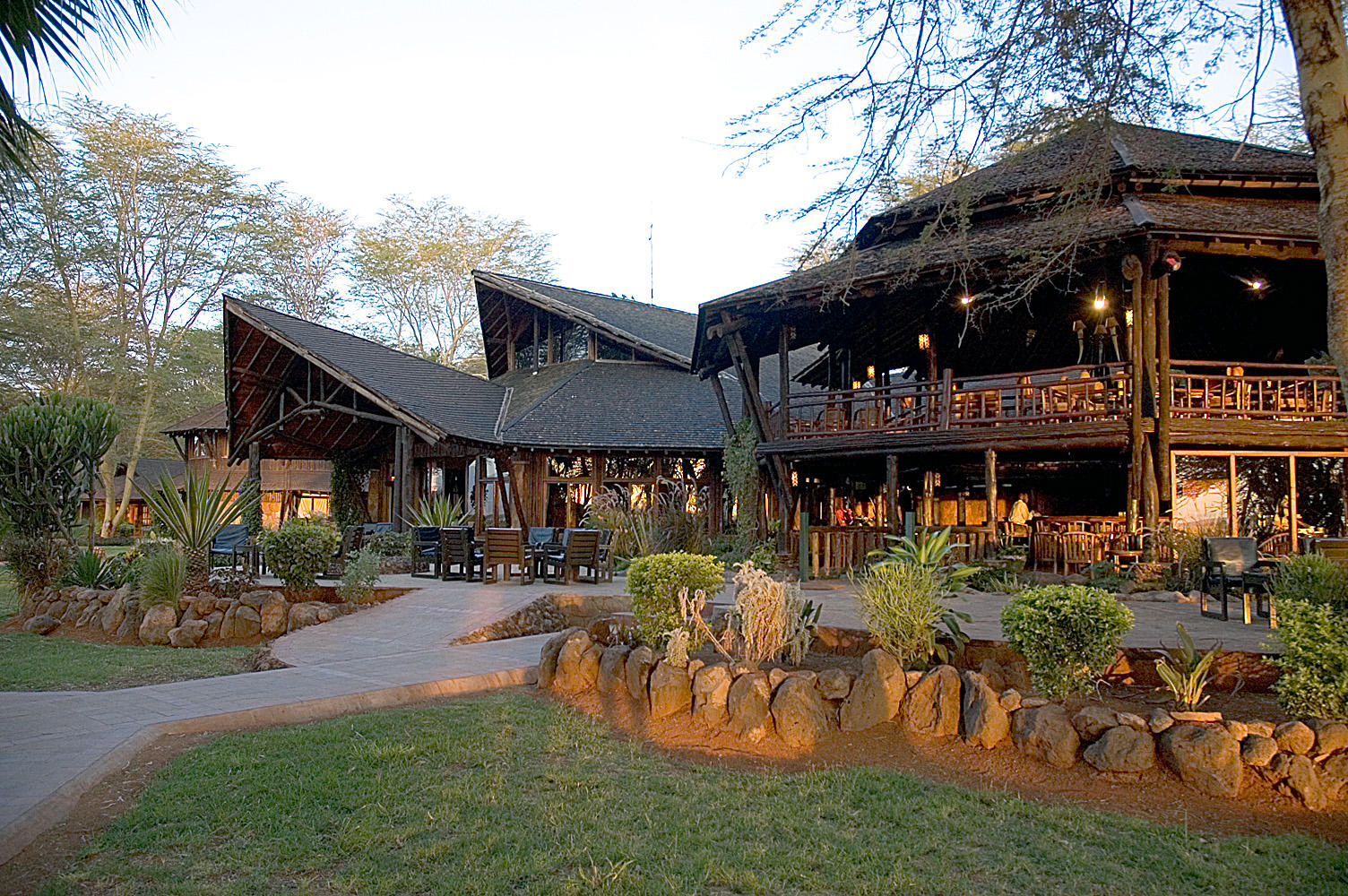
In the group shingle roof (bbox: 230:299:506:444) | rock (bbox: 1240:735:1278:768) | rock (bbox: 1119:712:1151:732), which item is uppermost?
shingle roof (bbox: 230:299:506:444)

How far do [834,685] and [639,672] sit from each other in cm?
140

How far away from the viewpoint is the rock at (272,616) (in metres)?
11.2

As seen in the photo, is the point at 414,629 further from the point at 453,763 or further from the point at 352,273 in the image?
the point at 352,273

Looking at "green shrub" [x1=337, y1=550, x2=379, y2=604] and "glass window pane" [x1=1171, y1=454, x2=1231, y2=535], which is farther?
"glass window pane" [x1=1171, y1=454, x2=1231, y2=535]

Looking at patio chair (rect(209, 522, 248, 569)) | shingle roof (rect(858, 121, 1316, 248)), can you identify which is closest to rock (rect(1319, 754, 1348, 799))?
shingle roof (rect(858, 121, 1316, 248))

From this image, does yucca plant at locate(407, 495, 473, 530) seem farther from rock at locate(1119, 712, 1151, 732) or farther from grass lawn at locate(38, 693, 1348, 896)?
rock at locate(1119, 712, 1151, 732)

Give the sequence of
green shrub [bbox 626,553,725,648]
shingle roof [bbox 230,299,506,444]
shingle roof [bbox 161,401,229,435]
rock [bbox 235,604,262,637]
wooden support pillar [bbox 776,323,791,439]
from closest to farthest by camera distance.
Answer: green shrub [bbox 626,553,725,648]
rock [bbox 235,604,262,637]
wooden support pillar [bbox 776,323,791,439]
shingle roof [bbox 230,299,506,444]
shingle roof [bbox 161,401,229,435]

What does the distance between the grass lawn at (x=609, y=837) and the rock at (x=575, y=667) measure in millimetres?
1570

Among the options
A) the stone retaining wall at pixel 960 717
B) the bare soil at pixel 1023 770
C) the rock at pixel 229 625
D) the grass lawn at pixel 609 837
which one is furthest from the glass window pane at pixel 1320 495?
the rock at pixel 229 625

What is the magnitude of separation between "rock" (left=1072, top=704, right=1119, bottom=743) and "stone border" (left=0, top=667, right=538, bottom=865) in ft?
14.0

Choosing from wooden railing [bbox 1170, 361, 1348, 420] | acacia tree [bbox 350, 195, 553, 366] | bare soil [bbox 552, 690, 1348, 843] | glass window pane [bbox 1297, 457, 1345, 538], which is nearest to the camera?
bare soil [bbox 552, 690, 1348, 843]

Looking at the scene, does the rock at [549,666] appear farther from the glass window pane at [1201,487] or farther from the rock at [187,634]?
the glass window pane at [1201,487]

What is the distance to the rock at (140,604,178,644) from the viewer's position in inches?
428

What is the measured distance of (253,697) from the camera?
22.0 feet
